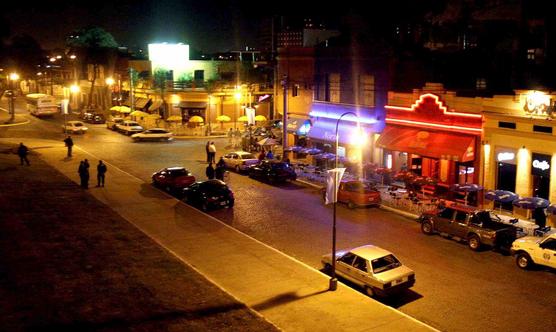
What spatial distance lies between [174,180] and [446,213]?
15661 mm

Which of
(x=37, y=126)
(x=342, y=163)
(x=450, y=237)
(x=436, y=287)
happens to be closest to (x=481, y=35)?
(x=342, y=163)

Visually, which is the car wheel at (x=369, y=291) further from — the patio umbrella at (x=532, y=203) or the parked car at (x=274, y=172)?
the parked car at (x=274, y=172)

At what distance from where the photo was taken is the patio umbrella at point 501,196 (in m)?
25.3

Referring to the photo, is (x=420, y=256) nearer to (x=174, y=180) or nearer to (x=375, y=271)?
(x=375, y=271)

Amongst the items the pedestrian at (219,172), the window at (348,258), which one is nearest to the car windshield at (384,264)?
the window at (348,258)

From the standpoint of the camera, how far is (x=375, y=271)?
691 inches

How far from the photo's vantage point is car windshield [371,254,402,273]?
17.6 metres

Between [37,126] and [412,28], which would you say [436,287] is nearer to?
[412,28]

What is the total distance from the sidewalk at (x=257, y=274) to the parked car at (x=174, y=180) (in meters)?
1.85

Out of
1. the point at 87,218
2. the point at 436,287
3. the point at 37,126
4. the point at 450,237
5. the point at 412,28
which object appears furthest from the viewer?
the point at 37,126

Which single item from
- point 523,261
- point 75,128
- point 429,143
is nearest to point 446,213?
point 523,261

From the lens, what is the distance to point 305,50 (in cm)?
4291

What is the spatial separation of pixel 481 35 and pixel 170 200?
2550 cm

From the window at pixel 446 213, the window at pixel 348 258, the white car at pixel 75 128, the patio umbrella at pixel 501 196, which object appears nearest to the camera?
the window at pixel 348 258
